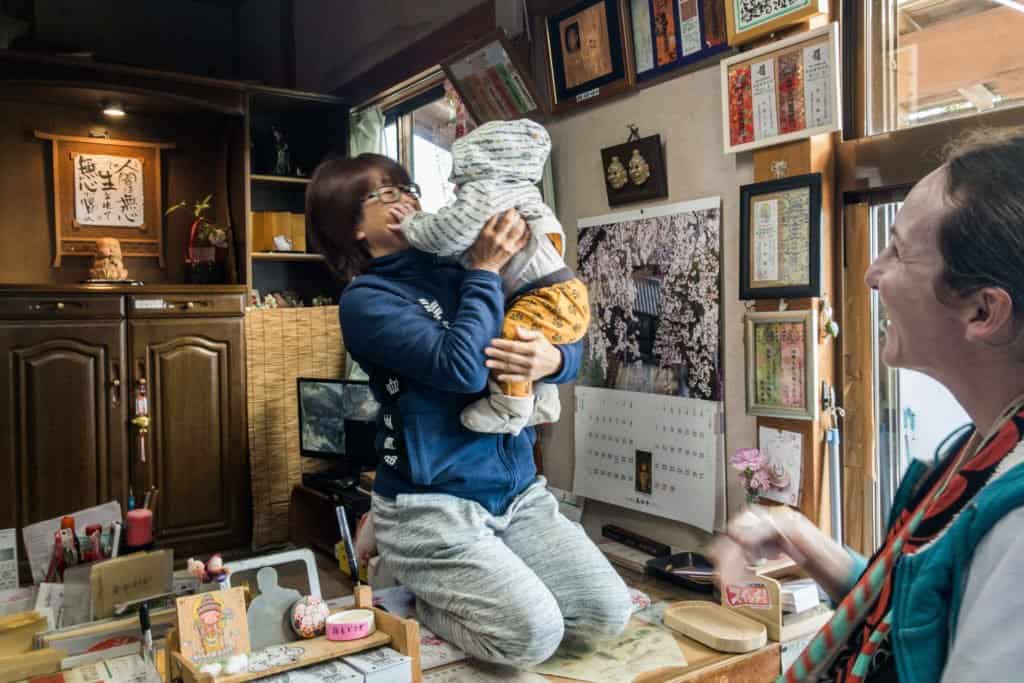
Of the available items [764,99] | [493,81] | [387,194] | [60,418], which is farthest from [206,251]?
[764,99]

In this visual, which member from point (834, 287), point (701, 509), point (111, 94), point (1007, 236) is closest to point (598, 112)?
point (834, 287)

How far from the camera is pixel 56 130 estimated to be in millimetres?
3912

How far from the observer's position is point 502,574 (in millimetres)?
1521

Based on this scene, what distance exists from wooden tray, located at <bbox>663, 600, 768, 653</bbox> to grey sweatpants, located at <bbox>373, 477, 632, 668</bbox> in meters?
0.16

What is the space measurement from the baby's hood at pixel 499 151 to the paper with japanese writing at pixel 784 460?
0.97m

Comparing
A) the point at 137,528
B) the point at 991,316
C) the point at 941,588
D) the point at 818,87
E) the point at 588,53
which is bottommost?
the point at 137,528

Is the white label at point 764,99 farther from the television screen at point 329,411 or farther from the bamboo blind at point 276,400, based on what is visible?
the bamboo blind at point 276,400

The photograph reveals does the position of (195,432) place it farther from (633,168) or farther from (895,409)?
(895,409)

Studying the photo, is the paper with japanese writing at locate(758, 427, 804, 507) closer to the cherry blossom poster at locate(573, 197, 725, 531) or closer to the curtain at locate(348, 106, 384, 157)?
the cherry blossom poster at locate(573, 197, 725, 531)

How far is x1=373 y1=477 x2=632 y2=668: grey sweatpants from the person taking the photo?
150 centimetres

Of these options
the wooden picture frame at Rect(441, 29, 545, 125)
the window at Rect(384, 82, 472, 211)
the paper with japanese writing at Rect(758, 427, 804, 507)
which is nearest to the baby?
the paper with japanese writing at Rect(758, 427, 804, 507)

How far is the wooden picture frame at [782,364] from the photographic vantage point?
1.88 meters

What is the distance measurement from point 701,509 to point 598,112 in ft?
4.23

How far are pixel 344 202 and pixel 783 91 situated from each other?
1113 mm
